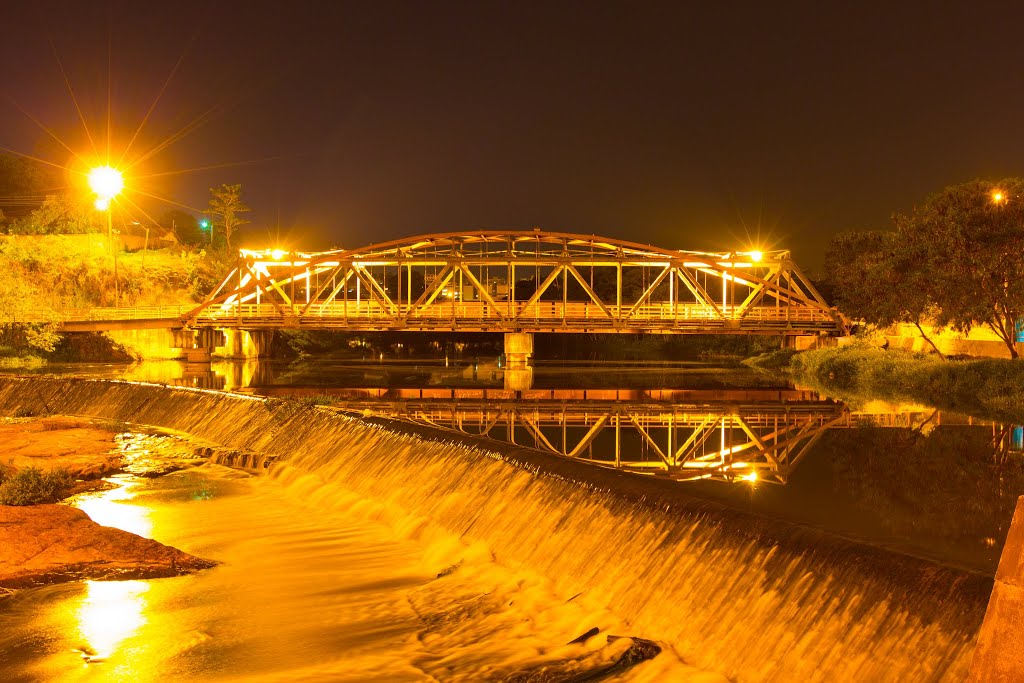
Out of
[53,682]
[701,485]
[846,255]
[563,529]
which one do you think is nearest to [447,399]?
[701,485]

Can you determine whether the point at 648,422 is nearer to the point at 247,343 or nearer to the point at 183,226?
the point at 247,343

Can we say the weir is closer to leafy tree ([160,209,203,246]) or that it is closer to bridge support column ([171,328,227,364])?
bridge support column ([171,328,227,364])

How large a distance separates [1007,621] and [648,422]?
21208 mm

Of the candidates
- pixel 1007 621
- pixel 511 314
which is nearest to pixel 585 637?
pixel 1007 621

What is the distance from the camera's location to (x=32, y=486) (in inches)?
519

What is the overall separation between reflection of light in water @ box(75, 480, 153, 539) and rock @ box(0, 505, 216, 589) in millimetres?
888

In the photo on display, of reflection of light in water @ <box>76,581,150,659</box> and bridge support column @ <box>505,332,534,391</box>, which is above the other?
bridge support column @ <box>505,332,534,391</box>

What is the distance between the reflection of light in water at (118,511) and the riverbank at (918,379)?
2143 centimetres

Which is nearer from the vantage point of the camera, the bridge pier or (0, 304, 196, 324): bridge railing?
(0, 304, 196, 324): bridge railing

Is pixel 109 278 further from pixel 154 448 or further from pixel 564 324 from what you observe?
pixel 154 448

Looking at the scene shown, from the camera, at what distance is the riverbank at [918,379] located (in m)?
28.0

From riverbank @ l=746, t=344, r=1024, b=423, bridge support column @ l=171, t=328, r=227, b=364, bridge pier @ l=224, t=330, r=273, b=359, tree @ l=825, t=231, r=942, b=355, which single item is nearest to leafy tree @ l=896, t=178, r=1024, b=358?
tree @ l=825, t=231, r=942, b=355

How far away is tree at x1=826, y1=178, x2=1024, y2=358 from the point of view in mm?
29906

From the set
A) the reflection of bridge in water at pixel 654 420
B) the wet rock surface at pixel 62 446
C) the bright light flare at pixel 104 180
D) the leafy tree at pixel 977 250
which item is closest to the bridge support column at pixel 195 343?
the bright light flare at pixel 104 180
